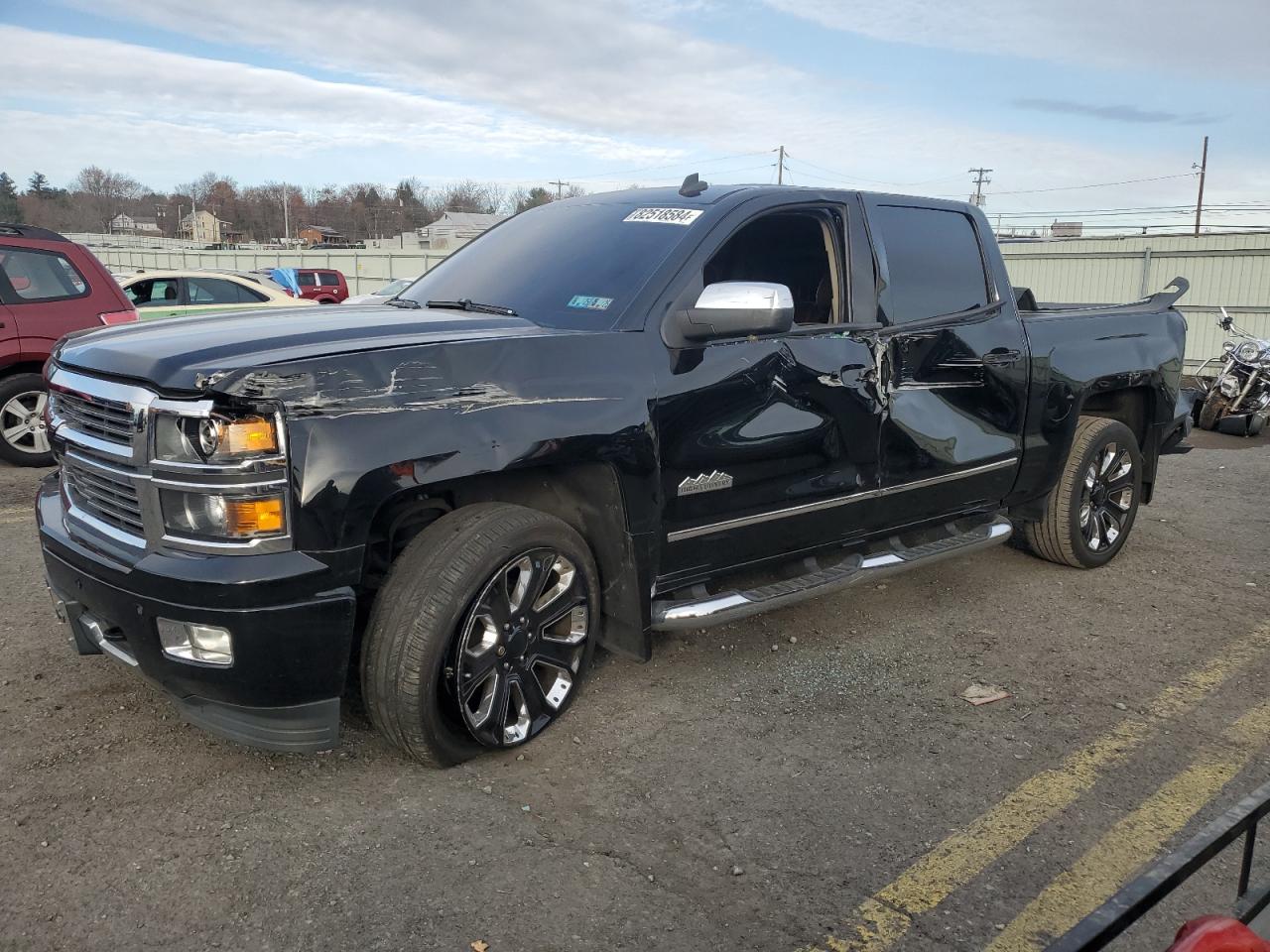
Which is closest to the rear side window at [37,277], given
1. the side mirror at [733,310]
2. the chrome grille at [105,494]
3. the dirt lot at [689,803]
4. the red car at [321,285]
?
the dirt lot at [689,803]

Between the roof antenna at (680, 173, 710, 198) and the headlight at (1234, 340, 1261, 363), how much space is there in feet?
32.6

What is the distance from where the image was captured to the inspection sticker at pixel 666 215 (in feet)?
13.0

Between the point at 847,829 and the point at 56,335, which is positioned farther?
the point at 56,335

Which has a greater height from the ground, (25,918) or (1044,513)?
(1044,513)

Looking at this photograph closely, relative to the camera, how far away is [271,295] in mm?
13000

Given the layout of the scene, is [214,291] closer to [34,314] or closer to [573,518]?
[34,314]

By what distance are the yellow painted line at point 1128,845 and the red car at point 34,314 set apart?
7571 mm

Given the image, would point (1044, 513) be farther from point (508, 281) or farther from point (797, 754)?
point (508, 281)

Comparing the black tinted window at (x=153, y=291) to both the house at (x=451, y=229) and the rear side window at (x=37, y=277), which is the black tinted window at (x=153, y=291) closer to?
the rear side window at (x=37, y=277)

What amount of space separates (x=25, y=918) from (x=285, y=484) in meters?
1.23

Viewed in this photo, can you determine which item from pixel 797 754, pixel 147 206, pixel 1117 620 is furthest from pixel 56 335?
pixel 147 206

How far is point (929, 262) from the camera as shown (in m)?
4.72

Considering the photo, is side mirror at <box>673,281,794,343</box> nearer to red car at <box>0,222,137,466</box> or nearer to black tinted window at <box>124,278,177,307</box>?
red car at <box>0,222,137,466</box>

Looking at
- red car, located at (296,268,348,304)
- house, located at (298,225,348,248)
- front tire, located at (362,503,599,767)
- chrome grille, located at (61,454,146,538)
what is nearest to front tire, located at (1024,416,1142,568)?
front tire, located at (362,503,599,767)
